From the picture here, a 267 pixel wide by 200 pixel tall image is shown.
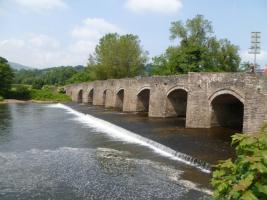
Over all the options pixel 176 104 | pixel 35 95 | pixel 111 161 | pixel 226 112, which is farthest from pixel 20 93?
pixel 111 161

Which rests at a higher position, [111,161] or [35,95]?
[35,95]

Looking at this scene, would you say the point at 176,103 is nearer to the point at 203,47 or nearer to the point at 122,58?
the point at 203,47

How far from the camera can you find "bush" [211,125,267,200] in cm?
349

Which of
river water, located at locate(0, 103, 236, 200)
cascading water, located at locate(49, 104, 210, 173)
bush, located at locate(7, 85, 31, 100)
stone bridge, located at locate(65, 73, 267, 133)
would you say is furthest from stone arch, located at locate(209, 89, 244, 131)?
bush, located at locate(7, 85, 31, 100)

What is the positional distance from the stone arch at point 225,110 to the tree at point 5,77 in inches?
1777

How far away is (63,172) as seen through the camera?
12.6 m

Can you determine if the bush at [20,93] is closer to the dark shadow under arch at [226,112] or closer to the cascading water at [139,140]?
the cascading water at [139,140]

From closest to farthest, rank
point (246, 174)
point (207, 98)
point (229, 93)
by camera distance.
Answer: point (246, 174), point (229, 93), point (207, 98)

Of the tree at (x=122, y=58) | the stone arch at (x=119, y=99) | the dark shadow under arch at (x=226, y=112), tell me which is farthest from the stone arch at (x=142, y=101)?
the tree at (x=122, y=58)

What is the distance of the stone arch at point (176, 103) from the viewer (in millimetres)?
26678

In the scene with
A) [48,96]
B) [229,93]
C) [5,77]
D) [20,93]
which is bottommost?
[48,96]

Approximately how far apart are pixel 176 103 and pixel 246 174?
79.6 feet

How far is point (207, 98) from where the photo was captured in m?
21.2

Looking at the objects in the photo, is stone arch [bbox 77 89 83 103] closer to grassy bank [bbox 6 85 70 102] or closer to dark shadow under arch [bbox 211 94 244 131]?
grassy bank [bbox 6 85 70 102]
